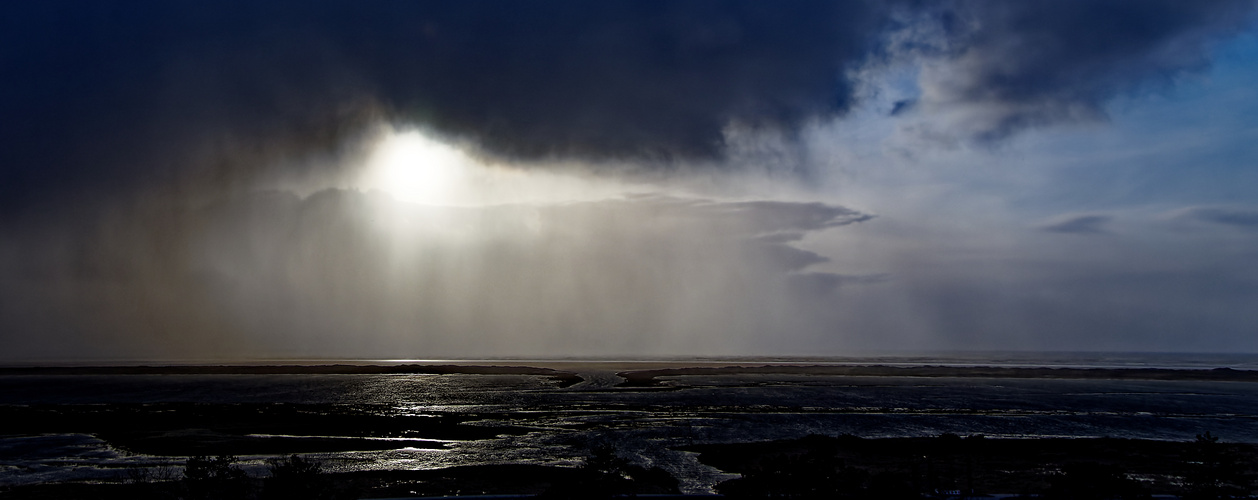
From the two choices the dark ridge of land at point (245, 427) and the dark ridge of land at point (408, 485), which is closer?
the dark ridge of land at point (408, 485)

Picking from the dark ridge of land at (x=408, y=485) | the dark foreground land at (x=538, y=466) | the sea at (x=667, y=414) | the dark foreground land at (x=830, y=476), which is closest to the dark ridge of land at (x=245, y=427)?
the dark foreground land at (x=538, y=466)

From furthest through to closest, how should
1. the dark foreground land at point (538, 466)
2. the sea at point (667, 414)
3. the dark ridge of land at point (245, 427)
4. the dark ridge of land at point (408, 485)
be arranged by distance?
the dark ridge of land at point (245, 427)
the sea at point (667, 414)
the dark ridge of land at point (408, 485)
the dark foreground land at point (538, 466)

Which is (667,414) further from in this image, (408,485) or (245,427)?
(245,427)

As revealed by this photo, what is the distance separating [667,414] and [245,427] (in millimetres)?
36577

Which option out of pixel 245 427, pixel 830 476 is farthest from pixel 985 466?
pixel 245 427

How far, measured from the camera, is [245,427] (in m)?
56.1

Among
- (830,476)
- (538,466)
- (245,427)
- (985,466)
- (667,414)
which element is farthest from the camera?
(667,414)

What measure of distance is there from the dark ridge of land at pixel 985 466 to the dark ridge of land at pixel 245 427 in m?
22.9

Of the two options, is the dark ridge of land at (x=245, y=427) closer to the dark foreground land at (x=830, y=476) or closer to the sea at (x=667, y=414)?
the sea at (x=667, y=414)

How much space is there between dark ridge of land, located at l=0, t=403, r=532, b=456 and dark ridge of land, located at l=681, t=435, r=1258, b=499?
2291cm

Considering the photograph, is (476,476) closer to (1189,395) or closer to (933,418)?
(933,418)

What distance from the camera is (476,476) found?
A: 119 feet

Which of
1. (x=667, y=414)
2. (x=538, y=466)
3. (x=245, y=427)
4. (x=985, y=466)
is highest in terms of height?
(x=985, y=466)

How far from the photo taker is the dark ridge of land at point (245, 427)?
1854 inches
